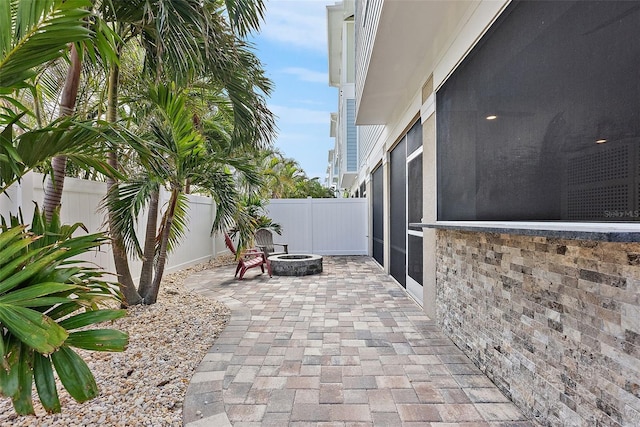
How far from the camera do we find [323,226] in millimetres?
10344

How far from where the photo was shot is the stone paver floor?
2.07 metres

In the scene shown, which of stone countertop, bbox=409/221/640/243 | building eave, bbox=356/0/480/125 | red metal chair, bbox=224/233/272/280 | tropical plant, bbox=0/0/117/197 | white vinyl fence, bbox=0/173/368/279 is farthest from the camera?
white vinyl fence, bbox=0/173/368/279

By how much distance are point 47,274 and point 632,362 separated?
8.73 ft

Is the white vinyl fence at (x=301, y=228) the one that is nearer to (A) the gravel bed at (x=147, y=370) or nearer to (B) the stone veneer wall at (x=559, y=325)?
(A) the gravel bed at (x=147, y=370)

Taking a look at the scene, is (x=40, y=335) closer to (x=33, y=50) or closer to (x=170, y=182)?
(x=33, y=50)

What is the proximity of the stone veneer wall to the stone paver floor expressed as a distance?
0.25 m

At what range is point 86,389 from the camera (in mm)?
1365

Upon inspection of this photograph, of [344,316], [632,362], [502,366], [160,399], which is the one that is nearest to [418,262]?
[344,316]

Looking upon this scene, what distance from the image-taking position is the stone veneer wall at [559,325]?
140cm

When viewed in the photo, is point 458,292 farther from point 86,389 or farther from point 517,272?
point 86,389

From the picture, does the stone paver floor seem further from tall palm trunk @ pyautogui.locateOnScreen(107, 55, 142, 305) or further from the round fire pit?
the round fire pit

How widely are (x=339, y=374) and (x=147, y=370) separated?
1574 mm

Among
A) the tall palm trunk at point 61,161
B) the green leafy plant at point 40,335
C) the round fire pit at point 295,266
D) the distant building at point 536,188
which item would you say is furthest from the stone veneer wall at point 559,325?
the round fire pit at point 295,266

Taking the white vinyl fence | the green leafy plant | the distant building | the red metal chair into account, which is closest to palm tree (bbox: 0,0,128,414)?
the green leafy plant
